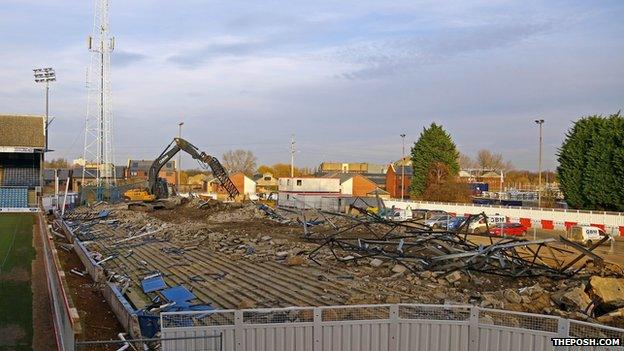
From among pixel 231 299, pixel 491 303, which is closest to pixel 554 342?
Answer: pixel 491 303

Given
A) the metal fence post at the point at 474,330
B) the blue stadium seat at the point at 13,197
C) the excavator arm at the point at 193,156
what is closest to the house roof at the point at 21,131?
the blue stadium seat at the point at 13,197

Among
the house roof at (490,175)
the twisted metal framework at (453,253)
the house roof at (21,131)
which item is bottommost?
the twisted metal framework at (453,253)

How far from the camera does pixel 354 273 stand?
17.6 meters

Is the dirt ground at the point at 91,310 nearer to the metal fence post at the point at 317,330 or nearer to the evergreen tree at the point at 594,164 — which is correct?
the metal fence post at the point at 317,330

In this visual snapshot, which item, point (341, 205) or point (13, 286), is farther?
point (341, 205)

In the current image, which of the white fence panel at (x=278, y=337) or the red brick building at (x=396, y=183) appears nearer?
the white fence panel at (x=278, y=337)

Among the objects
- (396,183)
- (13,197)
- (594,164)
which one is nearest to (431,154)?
(396,183)

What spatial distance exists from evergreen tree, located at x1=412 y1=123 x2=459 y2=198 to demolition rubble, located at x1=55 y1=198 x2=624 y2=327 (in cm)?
4574

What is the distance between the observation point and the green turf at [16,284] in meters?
14.3

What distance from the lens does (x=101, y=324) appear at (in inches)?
576

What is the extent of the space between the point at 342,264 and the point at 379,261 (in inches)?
51.0

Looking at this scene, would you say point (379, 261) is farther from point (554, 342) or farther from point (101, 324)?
point (554, 342)

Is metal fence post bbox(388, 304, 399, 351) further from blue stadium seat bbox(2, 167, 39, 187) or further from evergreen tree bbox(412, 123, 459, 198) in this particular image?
blue stadium seat bbox(2, 167, 39, 187)

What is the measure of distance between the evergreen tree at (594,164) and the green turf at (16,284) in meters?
42.8
